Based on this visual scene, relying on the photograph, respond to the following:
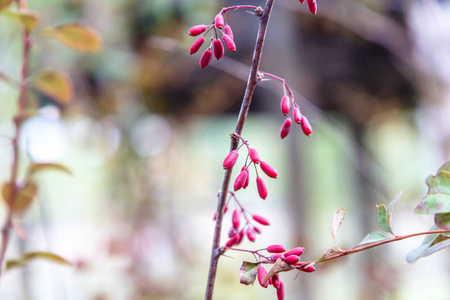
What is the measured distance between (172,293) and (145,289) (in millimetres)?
119

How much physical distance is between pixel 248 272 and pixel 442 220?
4.6 inches

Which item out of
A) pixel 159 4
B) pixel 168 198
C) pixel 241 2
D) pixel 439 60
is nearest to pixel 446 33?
pixel 439 60

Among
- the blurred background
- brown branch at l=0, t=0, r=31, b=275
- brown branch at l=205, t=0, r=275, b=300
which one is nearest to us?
brown branch at l=205, t=0, r=275, b=300

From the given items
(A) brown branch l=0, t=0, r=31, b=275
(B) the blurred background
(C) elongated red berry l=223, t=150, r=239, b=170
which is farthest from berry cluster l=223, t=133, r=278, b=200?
(B) the blurred background

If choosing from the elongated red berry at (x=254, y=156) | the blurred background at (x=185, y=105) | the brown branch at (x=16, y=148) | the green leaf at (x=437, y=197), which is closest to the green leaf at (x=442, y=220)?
the green leaf at (x=437, y=197)

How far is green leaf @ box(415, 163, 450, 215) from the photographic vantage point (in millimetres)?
255

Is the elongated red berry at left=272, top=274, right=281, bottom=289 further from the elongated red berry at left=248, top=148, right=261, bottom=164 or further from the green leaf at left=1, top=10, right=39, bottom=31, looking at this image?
the green leaf at left=1, top=10, right=39, bottom=31

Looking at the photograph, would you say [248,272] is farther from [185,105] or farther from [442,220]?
[185,105]

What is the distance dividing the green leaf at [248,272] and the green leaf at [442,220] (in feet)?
0.35

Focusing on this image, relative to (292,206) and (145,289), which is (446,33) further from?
(145,289)

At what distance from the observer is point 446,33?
1104 millimetres

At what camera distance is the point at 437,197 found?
26 cm

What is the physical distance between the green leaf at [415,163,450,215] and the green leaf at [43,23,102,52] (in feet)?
1.40

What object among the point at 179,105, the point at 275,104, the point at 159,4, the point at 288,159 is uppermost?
the point at 159,4
